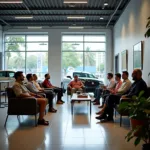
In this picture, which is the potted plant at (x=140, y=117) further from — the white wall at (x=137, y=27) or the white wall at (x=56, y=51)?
the white wall at (x=56, y=51)

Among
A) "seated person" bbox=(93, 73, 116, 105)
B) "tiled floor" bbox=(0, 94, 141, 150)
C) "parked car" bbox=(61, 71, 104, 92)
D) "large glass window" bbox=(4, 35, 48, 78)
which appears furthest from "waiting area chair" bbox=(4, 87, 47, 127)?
"large glass window" bbox=(4, 35, 48, 78)

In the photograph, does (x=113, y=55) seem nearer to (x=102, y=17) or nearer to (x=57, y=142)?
(x=102, y=17)

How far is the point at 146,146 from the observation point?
3150 mm

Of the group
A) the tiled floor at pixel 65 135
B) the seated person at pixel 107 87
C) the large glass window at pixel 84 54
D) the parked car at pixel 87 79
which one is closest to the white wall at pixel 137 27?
the seated person at pixel 107 87

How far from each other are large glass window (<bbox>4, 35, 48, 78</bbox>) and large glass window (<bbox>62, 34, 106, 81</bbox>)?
122 centimetres

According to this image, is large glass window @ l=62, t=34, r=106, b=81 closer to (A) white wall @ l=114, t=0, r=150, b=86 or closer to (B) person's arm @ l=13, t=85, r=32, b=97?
(A) white wall @ l=114, t=0, r=150, b=86

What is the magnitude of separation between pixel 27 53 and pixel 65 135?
11398 millimetres

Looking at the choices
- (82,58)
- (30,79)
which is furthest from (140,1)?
(82,58)

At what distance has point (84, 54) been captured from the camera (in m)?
15.6

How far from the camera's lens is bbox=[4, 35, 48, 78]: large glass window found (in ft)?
50.1

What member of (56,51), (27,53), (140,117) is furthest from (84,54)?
(140,117)

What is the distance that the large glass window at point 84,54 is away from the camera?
1542 centimetres

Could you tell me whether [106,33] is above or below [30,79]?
above

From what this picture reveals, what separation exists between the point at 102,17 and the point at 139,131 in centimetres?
1056
